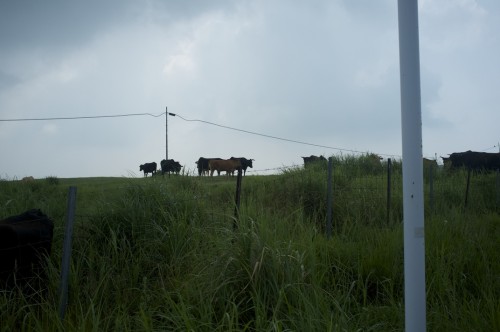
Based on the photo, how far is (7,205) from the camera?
674 cm

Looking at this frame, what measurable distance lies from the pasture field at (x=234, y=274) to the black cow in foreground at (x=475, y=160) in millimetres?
15397

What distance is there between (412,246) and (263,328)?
1.36m

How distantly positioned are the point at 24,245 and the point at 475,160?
21.2m

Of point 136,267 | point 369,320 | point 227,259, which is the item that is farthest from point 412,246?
point 136,267

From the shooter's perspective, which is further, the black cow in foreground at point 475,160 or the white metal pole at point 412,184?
the black cow in foreground at point 475,160

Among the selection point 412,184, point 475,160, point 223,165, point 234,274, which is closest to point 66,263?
point 234,274

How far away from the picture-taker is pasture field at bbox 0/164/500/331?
3.06 meters

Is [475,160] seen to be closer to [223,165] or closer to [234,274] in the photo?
[223,165]

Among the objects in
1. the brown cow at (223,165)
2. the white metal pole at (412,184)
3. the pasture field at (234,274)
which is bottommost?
the pasture field at (234,274)

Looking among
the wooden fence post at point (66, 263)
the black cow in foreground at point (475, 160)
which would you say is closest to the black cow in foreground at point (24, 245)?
the wooden fence post at point (66, 263)

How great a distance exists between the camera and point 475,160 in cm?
2025

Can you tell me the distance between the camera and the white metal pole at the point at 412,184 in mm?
1868

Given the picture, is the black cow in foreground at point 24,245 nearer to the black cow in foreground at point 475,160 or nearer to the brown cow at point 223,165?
the black cow in foreground at point 475,160

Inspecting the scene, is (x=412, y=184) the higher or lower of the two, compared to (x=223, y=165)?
lower
